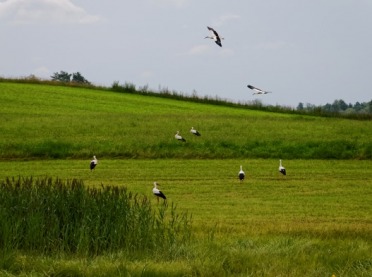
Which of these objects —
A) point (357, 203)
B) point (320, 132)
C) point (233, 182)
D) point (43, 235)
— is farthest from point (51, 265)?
point (320, 132)

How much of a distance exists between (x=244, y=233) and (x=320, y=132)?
26475mm

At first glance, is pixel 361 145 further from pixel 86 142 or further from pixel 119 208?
pixel 119 208

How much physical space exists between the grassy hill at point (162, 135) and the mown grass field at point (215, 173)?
0.20ft

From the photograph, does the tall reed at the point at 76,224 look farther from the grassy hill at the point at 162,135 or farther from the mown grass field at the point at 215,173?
the grassy hill at the point at 162,135

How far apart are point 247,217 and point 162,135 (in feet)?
65.3

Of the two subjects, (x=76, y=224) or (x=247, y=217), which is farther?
(x=247, y=217)

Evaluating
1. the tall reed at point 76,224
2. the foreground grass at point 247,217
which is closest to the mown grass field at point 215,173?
the foreground grass at point 247,217

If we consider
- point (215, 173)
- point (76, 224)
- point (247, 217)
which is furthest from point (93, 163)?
point (76, 224)

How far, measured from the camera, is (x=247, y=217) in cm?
1967

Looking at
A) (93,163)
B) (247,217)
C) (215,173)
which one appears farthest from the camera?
(215,173)

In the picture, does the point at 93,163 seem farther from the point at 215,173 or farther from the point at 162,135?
the point at 162,135

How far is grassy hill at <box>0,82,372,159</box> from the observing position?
3612 centimetres

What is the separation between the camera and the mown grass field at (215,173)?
500 inches

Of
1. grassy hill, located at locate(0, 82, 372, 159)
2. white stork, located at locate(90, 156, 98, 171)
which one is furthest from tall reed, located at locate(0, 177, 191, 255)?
grassy hill, located at locate(0, 82, 372, 159)
